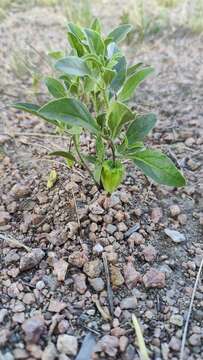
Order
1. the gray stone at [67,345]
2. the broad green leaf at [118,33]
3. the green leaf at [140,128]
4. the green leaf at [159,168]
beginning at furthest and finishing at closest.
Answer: the broad green leaf at [118,33] < the green leaf at [140,128] < the green leaf at [159,168] < the gray stone at [67,345]

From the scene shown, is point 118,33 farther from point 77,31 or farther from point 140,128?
point 140,128

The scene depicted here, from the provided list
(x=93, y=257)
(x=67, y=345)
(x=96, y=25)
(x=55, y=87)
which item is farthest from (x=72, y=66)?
(x=67, y=345)

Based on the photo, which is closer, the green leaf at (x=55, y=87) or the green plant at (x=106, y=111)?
the green plant at (x=106, y=111)

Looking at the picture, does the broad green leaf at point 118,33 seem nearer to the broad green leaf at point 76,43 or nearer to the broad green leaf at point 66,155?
the broad green leaf at point 76,43

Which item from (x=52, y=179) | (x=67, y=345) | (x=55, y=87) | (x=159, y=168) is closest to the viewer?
(x=67, y=345)

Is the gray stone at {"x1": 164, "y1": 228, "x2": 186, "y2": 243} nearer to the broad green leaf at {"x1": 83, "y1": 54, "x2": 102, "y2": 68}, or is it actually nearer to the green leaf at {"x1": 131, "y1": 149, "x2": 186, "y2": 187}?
the green leaf at {"x1": 131, "y1": 149, "x2": 186, "y2": 187}

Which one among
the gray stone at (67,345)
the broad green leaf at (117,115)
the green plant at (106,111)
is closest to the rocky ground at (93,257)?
the gray stone at (67,345)

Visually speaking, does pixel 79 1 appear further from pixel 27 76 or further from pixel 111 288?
pixel 111 288
